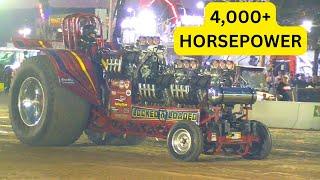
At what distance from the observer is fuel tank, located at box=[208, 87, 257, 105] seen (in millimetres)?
9508

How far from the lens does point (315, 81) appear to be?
27.3 meters

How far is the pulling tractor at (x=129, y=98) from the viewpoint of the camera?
32.0 feet

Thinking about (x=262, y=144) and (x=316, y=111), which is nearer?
(x=262, y=144)

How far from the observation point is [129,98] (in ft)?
34.4

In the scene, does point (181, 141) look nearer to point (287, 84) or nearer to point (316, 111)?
point (316, 111)

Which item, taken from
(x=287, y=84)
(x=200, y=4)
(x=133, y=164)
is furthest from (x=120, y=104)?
(x=200, y=4)

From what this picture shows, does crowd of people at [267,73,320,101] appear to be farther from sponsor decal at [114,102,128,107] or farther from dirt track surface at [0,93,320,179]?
sponsor decal at [114,102,128,107]

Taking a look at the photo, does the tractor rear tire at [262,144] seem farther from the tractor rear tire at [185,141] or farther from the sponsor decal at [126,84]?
the sponsor decal at [126,84]

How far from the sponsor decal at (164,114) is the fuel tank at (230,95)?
1.21 feet

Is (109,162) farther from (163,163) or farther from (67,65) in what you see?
(67,65)

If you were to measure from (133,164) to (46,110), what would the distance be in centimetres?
219

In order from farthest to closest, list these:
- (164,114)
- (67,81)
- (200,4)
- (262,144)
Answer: (200,4), (67,81), (262,144), (164,114)

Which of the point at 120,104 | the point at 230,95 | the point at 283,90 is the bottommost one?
the point at 120,104

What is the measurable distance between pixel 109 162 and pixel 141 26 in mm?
18291
